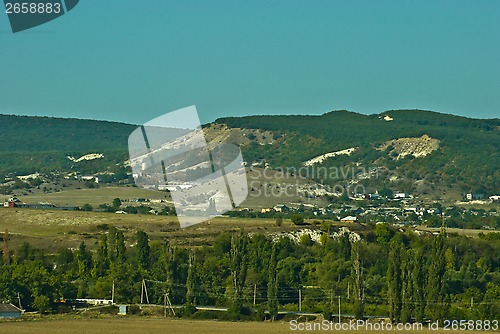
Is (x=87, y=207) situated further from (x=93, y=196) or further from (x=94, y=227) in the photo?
(x=94, y=227)

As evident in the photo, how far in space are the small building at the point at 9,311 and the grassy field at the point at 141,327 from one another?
9.69 ft

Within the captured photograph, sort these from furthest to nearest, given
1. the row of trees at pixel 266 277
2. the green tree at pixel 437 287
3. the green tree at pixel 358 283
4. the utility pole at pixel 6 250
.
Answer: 1. the utility pole at pixel 6 250
2. the green tree at pixel 358 283
3. the row of trees at pixel 266 277
4. the green tree at pixel 437 287

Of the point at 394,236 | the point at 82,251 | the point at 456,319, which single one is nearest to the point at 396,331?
the point at 456,319

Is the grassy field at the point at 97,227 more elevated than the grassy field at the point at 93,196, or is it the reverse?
the grassy field at the point at 93,196

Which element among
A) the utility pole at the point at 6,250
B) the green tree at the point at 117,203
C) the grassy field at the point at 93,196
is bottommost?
the utility pole at the point at 6,250

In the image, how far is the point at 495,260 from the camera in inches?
3976

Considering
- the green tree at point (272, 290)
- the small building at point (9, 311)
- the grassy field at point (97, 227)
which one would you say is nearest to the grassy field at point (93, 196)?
the grassy field at point (97, 227)

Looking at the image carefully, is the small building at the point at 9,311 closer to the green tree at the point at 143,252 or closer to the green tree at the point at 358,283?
the green tree at the point at 143,252

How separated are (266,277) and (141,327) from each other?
57.0ft

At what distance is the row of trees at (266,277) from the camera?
73562 mm

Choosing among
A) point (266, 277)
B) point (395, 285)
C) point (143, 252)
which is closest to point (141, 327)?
point (395, 285)

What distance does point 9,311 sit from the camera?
7375cm

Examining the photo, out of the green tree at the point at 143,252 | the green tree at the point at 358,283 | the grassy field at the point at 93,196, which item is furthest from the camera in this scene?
the grassy field at the point at 93,196

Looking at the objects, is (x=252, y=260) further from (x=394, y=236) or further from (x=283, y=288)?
(x=394, y=236)
